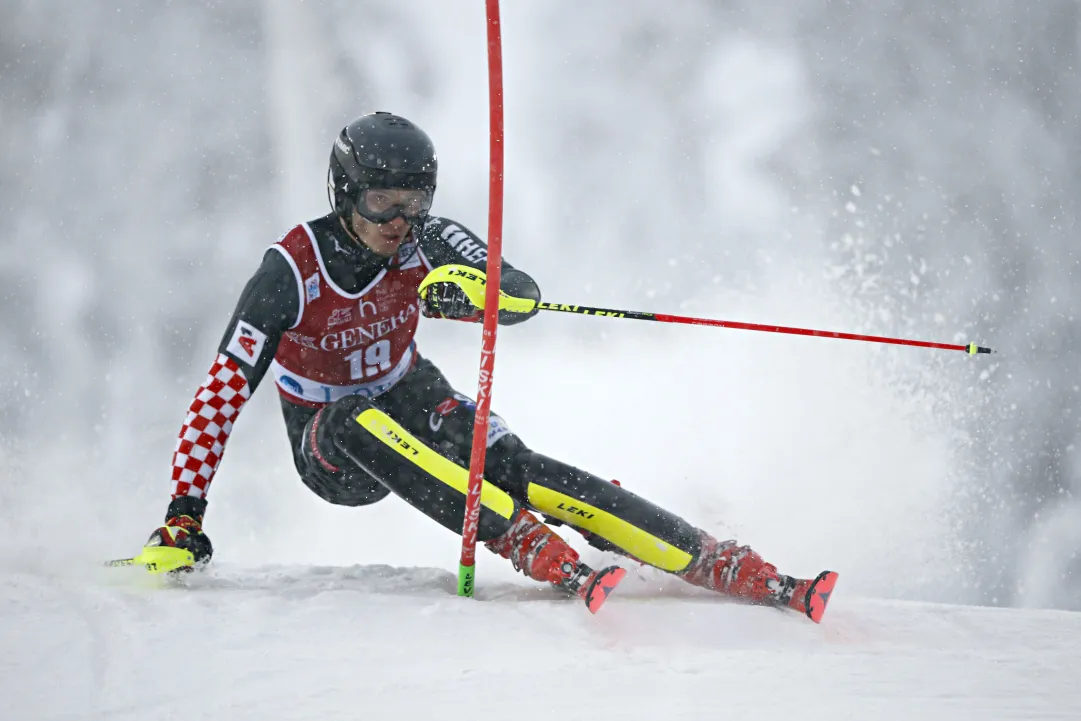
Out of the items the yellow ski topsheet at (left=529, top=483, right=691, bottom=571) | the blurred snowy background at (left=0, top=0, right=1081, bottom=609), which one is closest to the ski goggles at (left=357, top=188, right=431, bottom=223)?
the yellow ski topsheet at (left=529, top=483, right=691, bottom=571)

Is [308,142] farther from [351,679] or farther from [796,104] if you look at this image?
[351,679]

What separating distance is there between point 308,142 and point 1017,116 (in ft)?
16.3

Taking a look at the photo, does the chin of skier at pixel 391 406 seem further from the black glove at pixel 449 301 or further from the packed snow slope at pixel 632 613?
the packed snow slope at pixel 632 613

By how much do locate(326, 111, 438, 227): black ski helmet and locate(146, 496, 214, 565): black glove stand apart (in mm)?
873

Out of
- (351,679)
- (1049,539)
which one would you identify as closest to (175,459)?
(351,679)

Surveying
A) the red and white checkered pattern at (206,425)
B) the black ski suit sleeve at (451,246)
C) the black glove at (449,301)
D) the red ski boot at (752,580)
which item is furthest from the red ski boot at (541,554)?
the red and white checkered pattern at (206,425)

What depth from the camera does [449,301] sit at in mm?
2525

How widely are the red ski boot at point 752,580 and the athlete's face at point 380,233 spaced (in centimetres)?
117

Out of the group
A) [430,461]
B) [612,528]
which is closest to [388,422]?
[430,461]

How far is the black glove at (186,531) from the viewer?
8.40 ft

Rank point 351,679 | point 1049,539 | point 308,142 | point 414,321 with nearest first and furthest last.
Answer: point 351,679, point 414,321, point 1049,539, point 308,142

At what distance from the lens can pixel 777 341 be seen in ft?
19.2

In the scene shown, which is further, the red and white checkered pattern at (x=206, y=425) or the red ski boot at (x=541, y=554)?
the red and white checkered pattern at (x=206, y=425)

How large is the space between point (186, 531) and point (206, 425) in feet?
0.95
